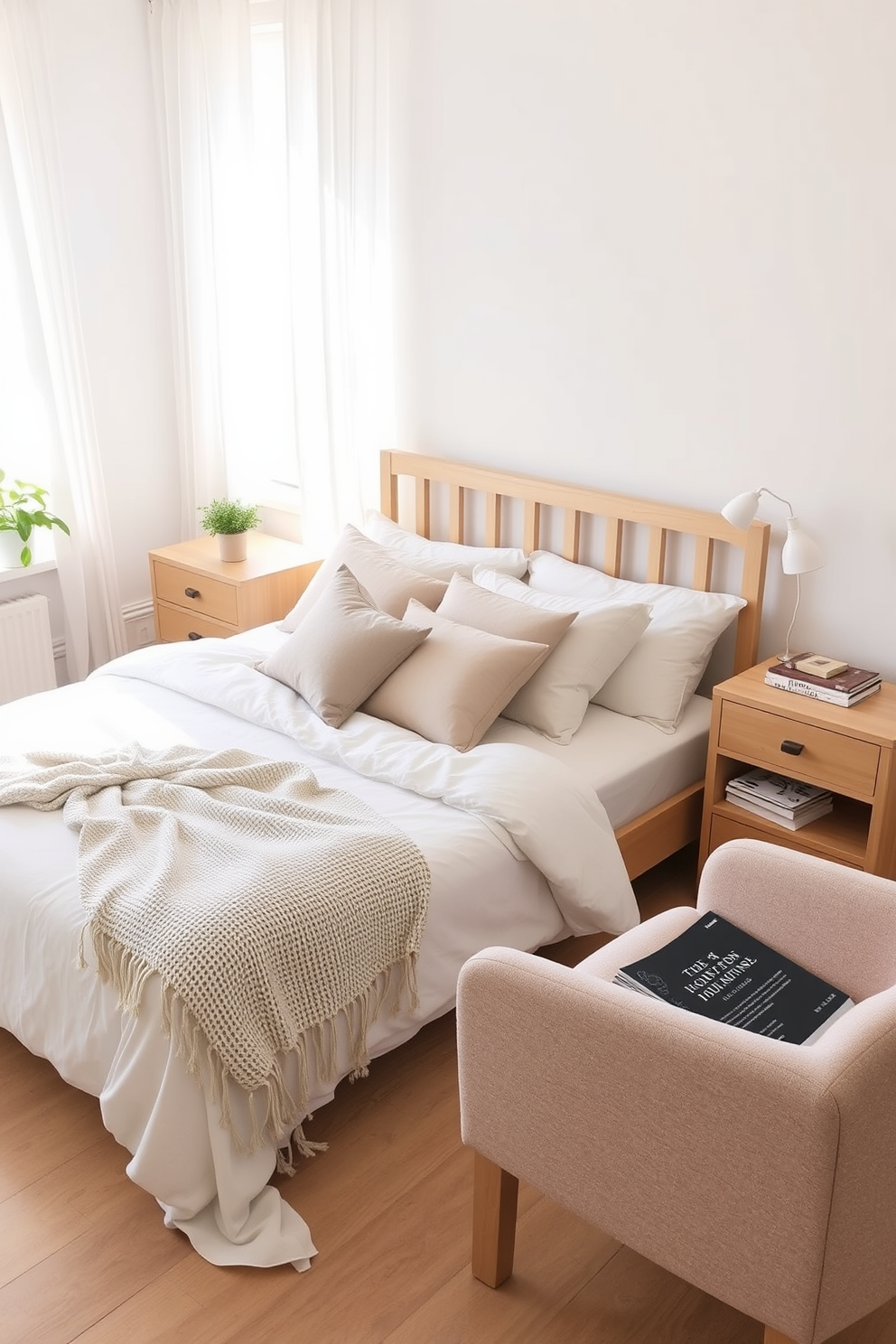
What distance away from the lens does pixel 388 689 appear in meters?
2.96

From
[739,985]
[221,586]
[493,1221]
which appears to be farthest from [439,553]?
[493,1221]

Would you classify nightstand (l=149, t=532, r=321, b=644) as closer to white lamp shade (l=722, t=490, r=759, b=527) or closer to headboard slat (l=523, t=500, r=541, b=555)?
headboard slat (l=523, t=500, r=541, b=555)

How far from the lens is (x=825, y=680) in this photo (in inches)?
111

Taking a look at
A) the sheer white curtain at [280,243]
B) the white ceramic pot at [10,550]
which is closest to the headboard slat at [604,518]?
the sheer white curtain at [280,243]

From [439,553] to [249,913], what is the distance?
1741 millimetres

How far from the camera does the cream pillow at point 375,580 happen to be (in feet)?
10.7

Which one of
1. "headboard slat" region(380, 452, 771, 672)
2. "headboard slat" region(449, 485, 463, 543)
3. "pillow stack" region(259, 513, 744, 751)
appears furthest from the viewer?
"headboard slat" region(449, 485, 463, 543)

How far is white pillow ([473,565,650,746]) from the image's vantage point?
2.95m

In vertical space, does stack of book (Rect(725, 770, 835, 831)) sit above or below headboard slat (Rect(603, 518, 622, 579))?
below

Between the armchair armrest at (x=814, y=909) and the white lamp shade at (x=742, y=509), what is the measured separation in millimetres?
1031

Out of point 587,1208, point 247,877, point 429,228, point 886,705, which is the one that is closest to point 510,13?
point 429,228

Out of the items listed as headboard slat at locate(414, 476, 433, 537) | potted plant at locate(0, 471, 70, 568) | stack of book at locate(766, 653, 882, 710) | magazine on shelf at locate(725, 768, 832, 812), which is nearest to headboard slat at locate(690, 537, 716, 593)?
stack of book at locate(766, 653, 882, 710)

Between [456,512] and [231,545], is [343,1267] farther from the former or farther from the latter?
[231,545]

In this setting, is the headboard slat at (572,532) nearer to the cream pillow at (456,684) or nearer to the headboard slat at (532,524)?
the headboard slat at (532,524)
